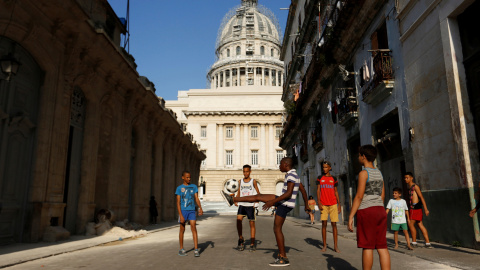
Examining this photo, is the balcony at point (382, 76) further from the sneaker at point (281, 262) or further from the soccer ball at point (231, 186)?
the sneaker at point (281, 262)

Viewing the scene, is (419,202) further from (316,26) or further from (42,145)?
(316,26)

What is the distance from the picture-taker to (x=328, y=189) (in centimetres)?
867

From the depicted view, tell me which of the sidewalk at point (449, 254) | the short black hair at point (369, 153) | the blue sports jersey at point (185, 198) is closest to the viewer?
the short black hair at point (369, 153)

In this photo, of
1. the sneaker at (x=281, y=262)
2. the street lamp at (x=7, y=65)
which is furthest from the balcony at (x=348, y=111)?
the street lamp at (x=7, y=65)

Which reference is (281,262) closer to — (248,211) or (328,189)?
(248,211)

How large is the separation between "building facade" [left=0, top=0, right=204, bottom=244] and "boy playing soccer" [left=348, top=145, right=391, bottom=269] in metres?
7.67

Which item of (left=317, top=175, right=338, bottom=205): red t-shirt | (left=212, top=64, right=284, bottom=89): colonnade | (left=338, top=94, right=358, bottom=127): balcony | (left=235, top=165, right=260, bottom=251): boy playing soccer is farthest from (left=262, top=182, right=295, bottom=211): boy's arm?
(left=212, top=64, right=284, bottom=89): colonnade

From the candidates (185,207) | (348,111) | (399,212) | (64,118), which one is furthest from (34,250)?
(348,111)

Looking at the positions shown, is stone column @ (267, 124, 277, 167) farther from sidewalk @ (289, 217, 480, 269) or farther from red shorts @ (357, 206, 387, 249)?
red shorts @ (357, 206, 387, 249)

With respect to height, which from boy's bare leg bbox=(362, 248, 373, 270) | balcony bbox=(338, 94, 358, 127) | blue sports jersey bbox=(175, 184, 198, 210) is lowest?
boy's bare leg bbox=(362, 248, 373, 270)

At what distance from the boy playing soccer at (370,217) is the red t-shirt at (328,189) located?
4004 mm

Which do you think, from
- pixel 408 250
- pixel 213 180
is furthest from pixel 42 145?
pixel 213 180

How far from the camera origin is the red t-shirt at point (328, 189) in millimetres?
8570

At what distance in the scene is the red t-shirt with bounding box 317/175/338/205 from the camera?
28.1 feet
